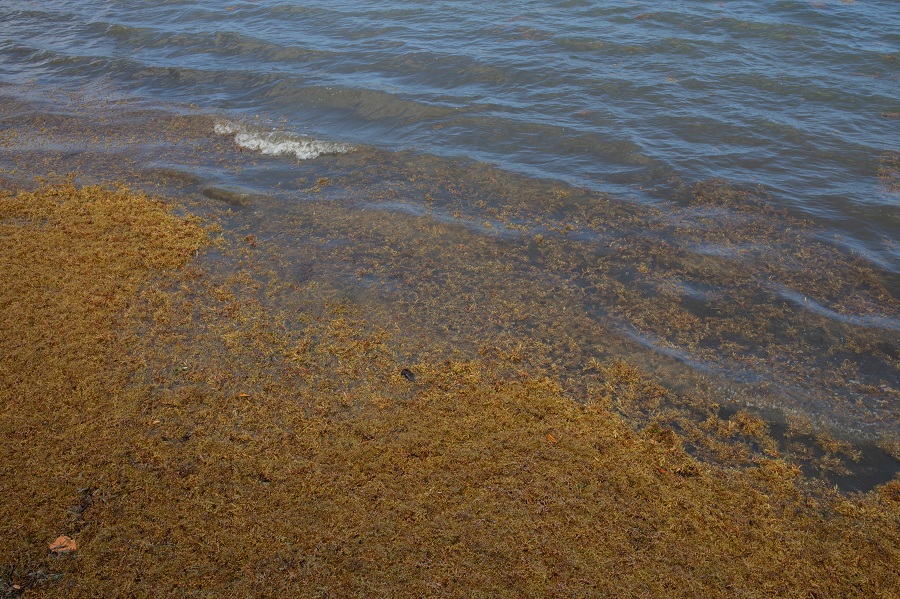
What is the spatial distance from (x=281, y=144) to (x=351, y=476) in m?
7.67

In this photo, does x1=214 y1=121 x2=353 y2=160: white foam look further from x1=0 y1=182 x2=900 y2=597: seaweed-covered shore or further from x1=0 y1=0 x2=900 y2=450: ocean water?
x1=0 y1=182 x2=900 y2=597: seaweed-covered shore

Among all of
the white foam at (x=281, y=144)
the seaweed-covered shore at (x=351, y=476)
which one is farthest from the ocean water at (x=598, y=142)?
the seaweed-covered shore at (x=351, y=476)

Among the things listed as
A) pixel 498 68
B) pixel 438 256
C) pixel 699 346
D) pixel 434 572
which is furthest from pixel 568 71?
pixel 434 572

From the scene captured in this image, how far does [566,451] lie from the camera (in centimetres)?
468

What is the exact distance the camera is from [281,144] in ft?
→ 34.8

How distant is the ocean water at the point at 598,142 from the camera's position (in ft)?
21.1

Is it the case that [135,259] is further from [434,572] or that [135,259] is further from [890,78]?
[890,78]

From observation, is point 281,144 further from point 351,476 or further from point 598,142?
point 351,476

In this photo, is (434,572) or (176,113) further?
(176,113)

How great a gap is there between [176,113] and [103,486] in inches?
375

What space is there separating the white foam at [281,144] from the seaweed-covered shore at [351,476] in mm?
4711

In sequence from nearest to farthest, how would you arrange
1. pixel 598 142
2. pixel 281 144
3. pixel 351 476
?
1. pixel 351 476
2. pixel 598 142
3. pixel 281 144

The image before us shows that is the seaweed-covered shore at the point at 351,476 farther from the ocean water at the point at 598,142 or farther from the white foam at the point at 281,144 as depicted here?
the white foam at the point at 281,144

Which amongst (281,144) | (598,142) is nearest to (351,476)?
(281,144)
